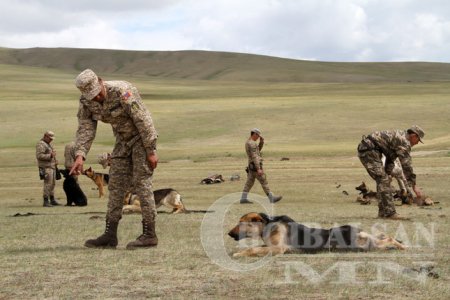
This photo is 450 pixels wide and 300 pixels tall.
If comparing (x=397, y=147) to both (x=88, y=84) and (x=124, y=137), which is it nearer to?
(x=124, y=137)

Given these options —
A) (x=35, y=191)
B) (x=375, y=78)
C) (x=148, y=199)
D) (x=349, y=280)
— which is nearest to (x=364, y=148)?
(x=148, y=199)

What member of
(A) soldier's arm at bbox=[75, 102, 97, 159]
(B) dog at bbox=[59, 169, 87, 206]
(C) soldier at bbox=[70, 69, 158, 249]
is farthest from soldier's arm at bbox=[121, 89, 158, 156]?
(B) dog at bbox=[59, 169, 87, 206]

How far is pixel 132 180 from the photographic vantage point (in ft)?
38.0

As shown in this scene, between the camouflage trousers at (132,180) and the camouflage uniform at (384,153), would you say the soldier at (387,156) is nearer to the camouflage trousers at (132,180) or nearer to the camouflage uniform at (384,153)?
the camouflage uniform at (384,153)

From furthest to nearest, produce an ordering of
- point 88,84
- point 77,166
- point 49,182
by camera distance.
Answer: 1. point 49,182
2. point 77,166
3. point 88,84

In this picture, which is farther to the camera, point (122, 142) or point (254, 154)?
point (254, 154)

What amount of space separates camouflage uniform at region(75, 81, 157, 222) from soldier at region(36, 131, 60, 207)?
37.5ft

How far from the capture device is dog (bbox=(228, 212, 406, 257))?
1032 cm

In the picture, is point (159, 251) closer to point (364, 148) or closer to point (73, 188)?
point (364, 148)

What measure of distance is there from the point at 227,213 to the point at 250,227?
7516 mm

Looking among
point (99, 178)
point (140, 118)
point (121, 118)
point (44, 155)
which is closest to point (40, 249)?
point (121, 118)

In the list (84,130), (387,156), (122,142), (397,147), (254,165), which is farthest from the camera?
(254,165)

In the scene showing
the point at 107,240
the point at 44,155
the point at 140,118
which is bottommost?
the point at 107,240

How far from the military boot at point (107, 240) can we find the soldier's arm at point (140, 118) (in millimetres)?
1205
